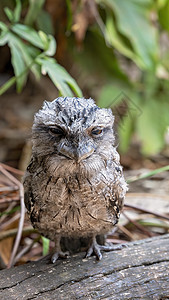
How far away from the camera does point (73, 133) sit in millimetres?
1626

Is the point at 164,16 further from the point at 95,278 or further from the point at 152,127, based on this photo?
the point at 95,278

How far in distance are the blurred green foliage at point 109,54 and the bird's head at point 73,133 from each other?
15.7 inches

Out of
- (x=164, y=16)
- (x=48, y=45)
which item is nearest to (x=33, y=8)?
(x=48, y=45)

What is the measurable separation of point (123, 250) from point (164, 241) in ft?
0.84

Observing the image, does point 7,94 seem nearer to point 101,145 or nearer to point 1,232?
point 1,232

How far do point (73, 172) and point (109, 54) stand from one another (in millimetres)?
2457

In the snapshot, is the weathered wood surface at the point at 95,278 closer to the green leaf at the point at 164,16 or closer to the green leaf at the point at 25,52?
the green leaf at the point at 25,52

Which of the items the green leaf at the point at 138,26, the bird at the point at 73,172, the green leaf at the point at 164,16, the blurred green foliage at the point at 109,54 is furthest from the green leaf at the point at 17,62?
the green leaf at the point at 164,16

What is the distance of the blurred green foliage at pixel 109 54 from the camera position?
2.39m

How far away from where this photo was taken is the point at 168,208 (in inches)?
131

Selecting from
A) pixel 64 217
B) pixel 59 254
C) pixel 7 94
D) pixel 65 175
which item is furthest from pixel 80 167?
pixel 7 94

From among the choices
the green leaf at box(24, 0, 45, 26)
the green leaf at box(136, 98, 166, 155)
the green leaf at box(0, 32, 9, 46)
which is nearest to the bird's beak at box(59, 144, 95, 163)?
the green leaf at box(0, 32, 9, 46)

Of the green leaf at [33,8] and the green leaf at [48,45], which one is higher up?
the green leaf at [33,8]

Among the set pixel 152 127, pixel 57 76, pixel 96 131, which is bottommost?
pixel 152 127
